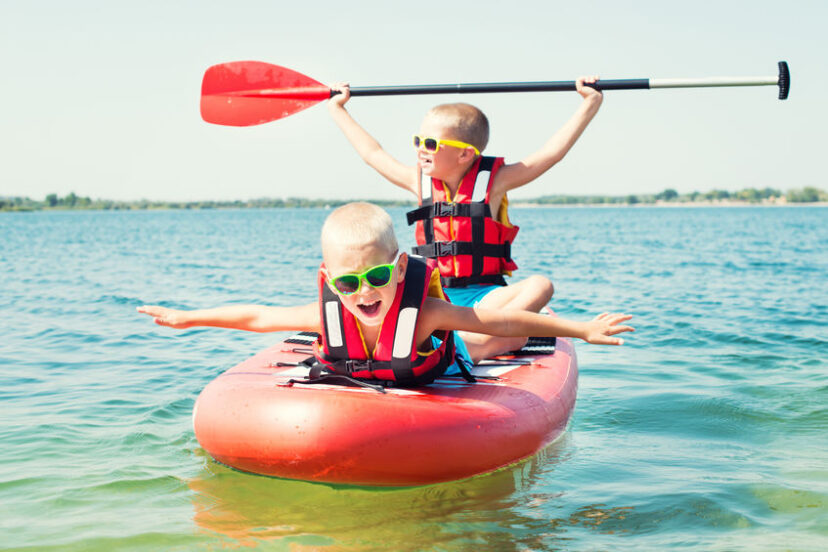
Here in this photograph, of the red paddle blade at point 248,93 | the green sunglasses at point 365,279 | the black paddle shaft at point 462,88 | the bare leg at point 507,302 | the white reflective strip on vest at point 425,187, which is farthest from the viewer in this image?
the red paddle blade at point 248,93

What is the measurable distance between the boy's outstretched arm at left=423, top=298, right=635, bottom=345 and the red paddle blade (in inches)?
107

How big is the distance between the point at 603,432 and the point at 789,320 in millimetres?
5554

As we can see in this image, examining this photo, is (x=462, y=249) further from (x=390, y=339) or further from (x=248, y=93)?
(x=248, y=93)

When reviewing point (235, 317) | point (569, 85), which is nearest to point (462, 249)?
point (569, 85)

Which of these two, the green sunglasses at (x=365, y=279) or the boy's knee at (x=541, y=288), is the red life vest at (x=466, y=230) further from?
the green sunglasses at (x=365, y=279)

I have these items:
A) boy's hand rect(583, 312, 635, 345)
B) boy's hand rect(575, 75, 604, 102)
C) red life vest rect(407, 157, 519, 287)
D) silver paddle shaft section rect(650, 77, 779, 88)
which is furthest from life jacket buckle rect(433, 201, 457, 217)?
silver paddle shaft section rect(650, 77, 779, 88)

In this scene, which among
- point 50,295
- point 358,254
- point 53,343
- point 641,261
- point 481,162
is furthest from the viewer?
point 641,261

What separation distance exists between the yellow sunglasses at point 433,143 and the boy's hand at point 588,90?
0.82m

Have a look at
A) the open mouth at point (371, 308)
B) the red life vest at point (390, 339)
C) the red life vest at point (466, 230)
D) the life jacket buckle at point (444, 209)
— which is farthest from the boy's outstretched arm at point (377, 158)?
the open mouth at point (371, 308)

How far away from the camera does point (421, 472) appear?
3.17 m

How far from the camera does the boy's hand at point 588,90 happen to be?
454cm

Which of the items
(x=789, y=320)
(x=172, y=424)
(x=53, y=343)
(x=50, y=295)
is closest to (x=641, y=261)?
(x=789, y=320)

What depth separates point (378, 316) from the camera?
3.13 meters

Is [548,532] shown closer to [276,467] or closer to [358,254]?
[276,467]
